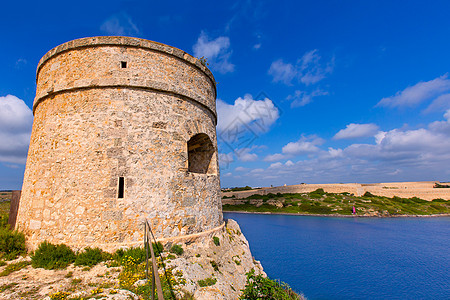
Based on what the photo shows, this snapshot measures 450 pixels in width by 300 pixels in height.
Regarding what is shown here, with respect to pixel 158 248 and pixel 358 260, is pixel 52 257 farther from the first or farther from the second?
pixel 358 260

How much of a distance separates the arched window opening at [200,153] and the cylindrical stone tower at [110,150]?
1.52m

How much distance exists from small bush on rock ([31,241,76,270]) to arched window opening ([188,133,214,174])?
5099 millimetres

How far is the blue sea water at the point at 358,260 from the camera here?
9836 millimetres

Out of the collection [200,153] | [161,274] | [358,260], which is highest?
[200,153]

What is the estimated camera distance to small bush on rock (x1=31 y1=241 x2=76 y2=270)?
501 cm

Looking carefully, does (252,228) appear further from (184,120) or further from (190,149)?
(184,120)

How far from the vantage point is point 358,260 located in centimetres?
1335

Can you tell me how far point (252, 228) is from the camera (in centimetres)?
2294

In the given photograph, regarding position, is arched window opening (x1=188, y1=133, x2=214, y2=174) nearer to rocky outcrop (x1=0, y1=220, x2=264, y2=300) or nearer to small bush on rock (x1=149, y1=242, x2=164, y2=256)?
rocky outcrop (x1=0, y1=220, x2=264, y2=300)

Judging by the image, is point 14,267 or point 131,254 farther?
point 131,254

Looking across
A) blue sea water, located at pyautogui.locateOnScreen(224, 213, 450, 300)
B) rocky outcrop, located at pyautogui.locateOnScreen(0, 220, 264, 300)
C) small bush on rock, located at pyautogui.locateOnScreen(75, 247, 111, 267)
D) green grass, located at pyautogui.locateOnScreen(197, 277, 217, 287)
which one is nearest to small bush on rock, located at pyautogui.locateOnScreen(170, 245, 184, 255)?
rocky outcrop, located at pyautogui.locateOnScreen(0, 220, 264, 300)

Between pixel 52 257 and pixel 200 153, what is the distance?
571cm

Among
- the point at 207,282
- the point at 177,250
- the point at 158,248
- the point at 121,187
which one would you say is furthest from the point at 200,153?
the point at 207,282

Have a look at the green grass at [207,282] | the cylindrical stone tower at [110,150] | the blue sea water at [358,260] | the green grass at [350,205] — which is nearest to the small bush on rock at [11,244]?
the cylindrical stone tower at [110,150]
